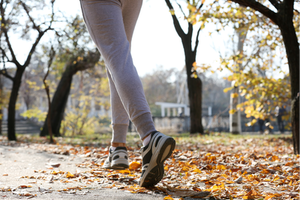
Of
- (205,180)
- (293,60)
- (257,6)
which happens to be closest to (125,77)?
(205,180)

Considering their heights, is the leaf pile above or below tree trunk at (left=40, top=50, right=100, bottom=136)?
below

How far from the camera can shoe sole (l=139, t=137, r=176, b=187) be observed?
1.47 meters

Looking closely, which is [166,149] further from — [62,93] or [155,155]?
[62,93]

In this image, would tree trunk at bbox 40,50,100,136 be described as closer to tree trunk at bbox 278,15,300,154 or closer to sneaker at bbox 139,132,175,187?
tree trunk at bbox 278,15,300,154

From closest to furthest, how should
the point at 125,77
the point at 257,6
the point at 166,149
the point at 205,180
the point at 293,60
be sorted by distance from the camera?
1. the point at 166,149
2. the point at 125,77
3. the point at 205,180
4. the point at 257,6
5. the point at 293,60

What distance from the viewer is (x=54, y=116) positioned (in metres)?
13.8

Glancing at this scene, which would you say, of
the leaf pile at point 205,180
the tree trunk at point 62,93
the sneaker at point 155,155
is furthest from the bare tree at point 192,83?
the sneaker at point 155,155

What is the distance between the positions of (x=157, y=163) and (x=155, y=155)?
0.16 ft

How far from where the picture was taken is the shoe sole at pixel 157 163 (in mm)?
1465

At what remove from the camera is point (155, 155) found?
4.88 feet

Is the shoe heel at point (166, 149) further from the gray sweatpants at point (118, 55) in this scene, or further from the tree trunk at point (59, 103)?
the tree trunk at point (59, 103)

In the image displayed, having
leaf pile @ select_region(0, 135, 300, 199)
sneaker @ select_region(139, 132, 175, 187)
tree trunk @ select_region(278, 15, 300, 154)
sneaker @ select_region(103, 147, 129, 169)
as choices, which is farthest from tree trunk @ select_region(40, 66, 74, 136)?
sneaker @ select_region(139, 132, 175, 187)

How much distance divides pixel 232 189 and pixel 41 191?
104cm

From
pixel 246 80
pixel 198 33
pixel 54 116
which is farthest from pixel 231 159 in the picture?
pixel 54 116
